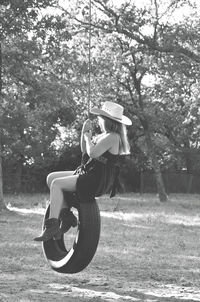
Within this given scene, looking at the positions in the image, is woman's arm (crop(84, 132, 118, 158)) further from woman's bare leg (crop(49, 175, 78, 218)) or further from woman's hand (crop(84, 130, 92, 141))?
woman's bare leg (crop(49, 175, 78, 218))

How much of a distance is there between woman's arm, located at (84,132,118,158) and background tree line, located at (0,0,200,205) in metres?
13.8

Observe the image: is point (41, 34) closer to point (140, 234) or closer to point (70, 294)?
point (140, 234)

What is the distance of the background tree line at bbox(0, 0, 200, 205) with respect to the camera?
72.4 ft

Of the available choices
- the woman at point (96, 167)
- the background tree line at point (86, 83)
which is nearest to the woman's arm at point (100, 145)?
the woman at point (96, 167)

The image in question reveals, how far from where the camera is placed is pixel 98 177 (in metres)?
6.70

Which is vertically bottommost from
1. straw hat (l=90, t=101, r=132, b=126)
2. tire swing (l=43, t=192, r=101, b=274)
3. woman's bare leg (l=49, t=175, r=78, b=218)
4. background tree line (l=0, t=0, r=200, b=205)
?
tire swing (l=43, t=192, r=101, b=274)

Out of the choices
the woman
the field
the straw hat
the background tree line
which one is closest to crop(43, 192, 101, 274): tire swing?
the woman

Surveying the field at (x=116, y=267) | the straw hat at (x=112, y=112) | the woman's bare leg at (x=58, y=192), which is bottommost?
the field at (x=116, y=267)

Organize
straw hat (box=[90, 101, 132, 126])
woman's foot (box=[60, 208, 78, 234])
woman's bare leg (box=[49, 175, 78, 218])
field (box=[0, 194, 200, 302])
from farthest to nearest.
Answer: field (box=[0, 194, 200, 302]), woman's foot (box=[60, 208, 78, 234]), woman's bare leg (box=[49, 175, 78, 218]), straw hat (box=[90, 101, 132, 126])

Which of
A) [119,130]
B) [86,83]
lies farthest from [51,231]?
[86,83]

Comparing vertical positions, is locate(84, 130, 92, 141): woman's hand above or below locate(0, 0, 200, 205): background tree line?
below

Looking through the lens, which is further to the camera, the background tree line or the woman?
the background tree line

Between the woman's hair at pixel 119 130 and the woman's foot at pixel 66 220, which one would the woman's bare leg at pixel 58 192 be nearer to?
the woman's foot at pixel 66 220

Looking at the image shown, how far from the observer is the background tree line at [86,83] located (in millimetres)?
22062
